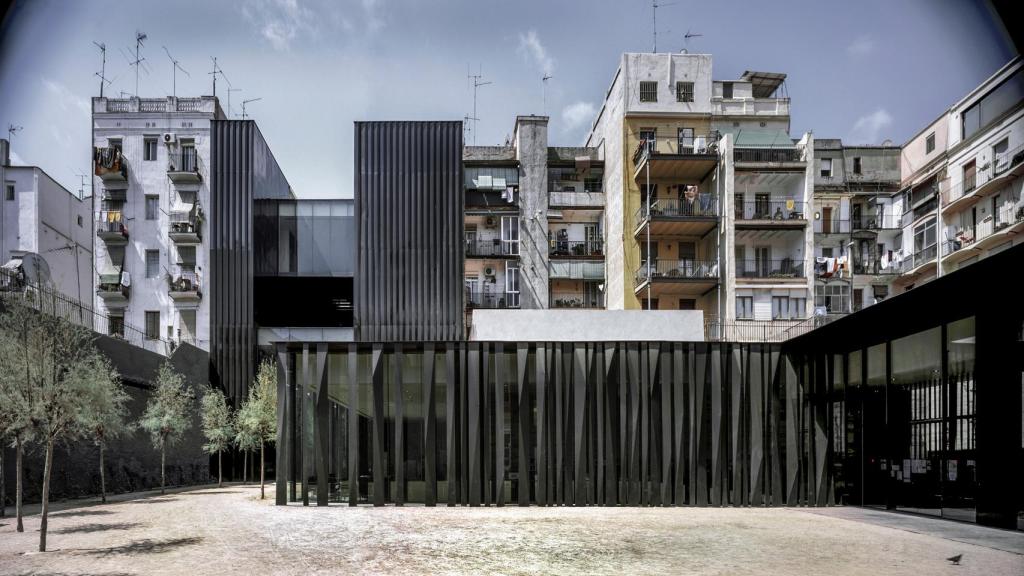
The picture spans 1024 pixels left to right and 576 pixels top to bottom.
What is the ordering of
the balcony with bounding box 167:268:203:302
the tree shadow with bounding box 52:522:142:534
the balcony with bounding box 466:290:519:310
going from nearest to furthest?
1. the tree shadow with bounding box 52:522:142:534
2. the balcony with bounding box 167:268:203:302
3. the balcony with bounding box 466:290:519:310

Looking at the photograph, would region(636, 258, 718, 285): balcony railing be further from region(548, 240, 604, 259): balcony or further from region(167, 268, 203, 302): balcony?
region(167, 268, 203, 302): balcony

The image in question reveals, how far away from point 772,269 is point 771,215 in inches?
119

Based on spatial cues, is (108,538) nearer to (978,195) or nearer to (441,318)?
(441,318)

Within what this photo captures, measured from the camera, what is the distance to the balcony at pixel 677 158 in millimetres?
44156

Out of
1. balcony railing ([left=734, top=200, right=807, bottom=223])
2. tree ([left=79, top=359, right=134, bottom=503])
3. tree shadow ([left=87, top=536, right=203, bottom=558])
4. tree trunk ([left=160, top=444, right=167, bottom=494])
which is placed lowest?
tree trunk ([left=160, top=444, right=167, bottom=494])

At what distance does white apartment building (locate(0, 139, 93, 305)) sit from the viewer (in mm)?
41844

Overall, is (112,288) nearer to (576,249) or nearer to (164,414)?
(164,414)

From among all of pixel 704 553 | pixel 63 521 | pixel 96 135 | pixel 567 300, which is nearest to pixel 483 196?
pixel 567 300

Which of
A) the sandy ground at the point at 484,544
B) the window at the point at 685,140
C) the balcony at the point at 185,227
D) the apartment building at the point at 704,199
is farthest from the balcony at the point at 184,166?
the sandy ground at the point at 484,544

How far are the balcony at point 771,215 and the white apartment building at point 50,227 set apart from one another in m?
35.0

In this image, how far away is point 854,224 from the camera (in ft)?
161

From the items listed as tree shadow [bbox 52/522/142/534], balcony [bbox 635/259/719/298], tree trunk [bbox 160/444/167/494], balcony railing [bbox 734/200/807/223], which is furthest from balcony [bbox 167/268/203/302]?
balcony railing [bbox 734/200/807/223]

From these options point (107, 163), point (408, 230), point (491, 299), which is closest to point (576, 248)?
Result: point (491, 299)

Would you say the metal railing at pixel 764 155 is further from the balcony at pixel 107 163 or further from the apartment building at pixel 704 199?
the balcony at pixel 107 163
